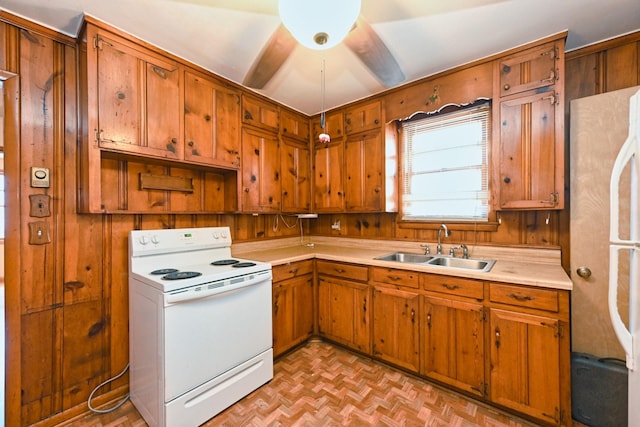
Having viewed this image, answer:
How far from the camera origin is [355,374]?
228 cm

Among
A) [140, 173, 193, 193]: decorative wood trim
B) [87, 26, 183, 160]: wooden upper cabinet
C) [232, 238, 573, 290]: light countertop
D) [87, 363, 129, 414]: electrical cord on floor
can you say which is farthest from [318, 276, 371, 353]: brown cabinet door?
[87, 26, 183, 160]: wooden upper cabinet

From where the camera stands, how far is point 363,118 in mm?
2891

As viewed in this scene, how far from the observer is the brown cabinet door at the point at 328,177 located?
3.10 m

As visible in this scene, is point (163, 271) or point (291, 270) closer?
point (163, 271)

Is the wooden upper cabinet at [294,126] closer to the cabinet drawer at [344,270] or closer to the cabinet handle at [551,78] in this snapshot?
the cabinet drawer at [344,270]

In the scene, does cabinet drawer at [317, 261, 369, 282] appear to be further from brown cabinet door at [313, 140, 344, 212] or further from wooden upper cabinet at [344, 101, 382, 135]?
wooden upper cabinet at [344, 101, 382, 135]

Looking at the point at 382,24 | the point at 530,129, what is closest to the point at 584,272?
the point at 530,129


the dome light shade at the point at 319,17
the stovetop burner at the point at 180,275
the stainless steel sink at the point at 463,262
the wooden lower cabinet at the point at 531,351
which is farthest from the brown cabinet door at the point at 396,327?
the dome light shade at the point at 319,17

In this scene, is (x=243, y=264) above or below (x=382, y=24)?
below

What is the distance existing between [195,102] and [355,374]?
2.56 meters

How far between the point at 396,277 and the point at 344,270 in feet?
1.70

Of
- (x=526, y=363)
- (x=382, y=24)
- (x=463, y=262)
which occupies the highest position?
(x=382, y=24)

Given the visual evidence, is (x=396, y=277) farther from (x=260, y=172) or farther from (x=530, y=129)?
(x=260, y=172)

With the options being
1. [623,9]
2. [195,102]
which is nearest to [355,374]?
[195,102]
